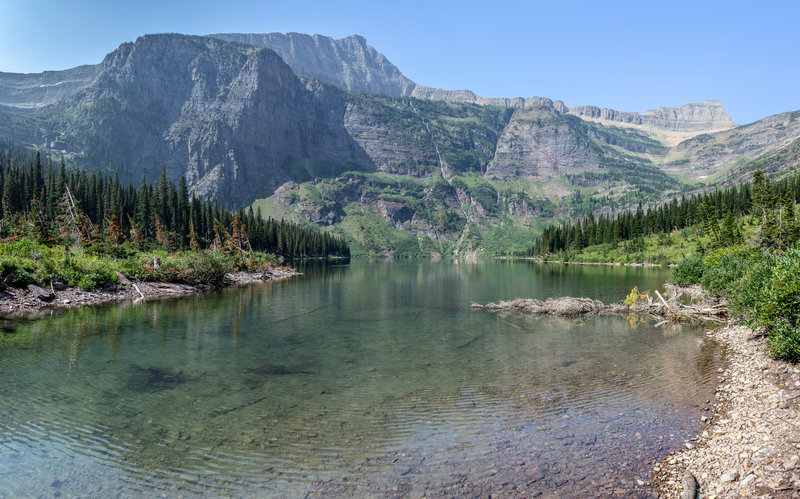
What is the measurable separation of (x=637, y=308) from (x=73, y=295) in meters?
60.5

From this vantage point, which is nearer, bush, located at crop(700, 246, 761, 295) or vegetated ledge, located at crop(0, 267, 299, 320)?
bush, located at crop(700, 246, 761, 295)

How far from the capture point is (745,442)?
12180mm

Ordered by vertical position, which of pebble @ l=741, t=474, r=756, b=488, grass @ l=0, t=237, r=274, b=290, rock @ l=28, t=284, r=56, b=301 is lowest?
pebble @ l=741, t=474, r=756, b=488

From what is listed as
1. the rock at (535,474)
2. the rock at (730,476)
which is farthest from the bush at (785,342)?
the rock at (535,474)

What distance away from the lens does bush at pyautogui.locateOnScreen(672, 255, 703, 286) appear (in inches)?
2229

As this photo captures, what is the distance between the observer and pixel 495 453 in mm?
12922

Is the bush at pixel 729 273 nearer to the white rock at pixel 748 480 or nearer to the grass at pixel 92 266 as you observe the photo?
the white rock at pixel 748 480

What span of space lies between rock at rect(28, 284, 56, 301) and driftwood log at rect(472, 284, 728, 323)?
1818 inches

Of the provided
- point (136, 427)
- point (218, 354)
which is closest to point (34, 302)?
point (218, 354)

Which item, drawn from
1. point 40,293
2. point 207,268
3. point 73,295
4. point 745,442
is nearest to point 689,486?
point 745,442

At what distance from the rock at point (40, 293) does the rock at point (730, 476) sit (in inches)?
2172

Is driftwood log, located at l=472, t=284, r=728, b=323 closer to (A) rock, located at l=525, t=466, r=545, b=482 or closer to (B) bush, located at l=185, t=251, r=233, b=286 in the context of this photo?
(A) rock, located at l=525, t=466, r=545, b=482

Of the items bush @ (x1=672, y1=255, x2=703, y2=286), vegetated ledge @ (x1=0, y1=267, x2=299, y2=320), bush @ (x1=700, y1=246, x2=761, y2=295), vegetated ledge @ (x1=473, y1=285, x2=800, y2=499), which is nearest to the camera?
vegetated ledge @ (x1=473, y1=285, x2=800, y2=499)

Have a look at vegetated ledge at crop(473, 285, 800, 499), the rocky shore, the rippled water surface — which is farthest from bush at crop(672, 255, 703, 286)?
the rocky shore
